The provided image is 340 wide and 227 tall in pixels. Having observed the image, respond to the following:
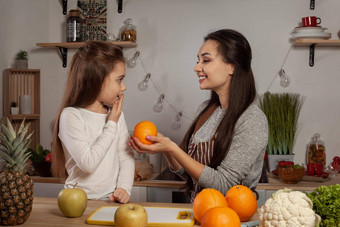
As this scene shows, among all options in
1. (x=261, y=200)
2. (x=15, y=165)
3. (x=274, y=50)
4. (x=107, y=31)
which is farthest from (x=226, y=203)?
(x=107, y=31)

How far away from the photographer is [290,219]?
1119 mm

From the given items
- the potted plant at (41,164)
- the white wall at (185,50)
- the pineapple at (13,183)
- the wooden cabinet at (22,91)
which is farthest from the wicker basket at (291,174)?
the wooden cabinet at (22,91)

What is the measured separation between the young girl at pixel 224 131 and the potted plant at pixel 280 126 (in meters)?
1.04

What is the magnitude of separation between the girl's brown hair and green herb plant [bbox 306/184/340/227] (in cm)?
110

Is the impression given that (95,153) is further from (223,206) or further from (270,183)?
(270,183)

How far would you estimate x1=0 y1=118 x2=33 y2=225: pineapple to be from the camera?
4.25 feet

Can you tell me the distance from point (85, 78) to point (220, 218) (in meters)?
1.03

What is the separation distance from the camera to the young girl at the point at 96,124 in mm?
1790

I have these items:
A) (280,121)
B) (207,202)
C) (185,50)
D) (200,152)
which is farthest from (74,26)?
(207,202)

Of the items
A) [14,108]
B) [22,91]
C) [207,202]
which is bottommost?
[207,202]

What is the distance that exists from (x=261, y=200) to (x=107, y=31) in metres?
1.70

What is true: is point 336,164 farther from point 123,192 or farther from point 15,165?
point 15,165

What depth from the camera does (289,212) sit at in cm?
112

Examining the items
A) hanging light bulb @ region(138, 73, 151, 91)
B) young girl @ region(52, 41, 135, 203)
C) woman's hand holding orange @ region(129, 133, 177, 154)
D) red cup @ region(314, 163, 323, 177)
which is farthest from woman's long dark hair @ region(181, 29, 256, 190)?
hanging light bulb @ region(138, 73, 151, 91)
